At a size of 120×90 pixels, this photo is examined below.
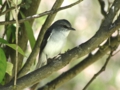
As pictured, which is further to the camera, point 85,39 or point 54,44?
point 85,39

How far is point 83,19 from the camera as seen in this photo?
2.32 m

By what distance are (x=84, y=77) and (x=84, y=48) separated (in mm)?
1334

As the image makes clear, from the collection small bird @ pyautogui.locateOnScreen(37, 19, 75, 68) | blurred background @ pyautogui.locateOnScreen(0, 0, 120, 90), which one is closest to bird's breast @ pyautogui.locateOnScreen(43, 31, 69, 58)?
small bird @ pyautogui.locateOnScreen(37, 19, 75, 68)

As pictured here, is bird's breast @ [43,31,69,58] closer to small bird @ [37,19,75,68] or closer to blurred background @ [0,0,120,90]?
small bird @ [37,19,75,68]

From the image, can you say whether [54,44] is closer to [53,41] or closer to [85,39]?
[53,41]

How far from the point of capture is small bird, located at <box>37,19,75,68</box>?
1.45 m

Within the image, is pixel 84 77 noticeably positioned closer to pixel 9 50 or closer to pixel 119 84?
Answer: pixel 119 84

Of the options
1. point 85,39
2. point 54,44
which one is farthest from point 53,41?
point 85,39

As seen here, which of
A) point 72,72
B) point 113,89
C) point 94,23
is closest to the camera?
point 72,72

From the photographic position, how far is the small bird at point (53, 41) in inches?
57.0

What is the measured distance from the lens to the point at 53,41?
4.84 feet

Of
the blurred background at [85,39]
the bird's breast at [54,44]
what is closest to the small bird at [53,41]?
the bird's breast at [54,44]

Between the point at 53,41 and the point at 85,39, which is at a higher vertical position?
the point at 53,41

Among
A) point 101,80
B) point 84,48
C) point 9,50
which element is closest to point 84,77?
point 101,80
